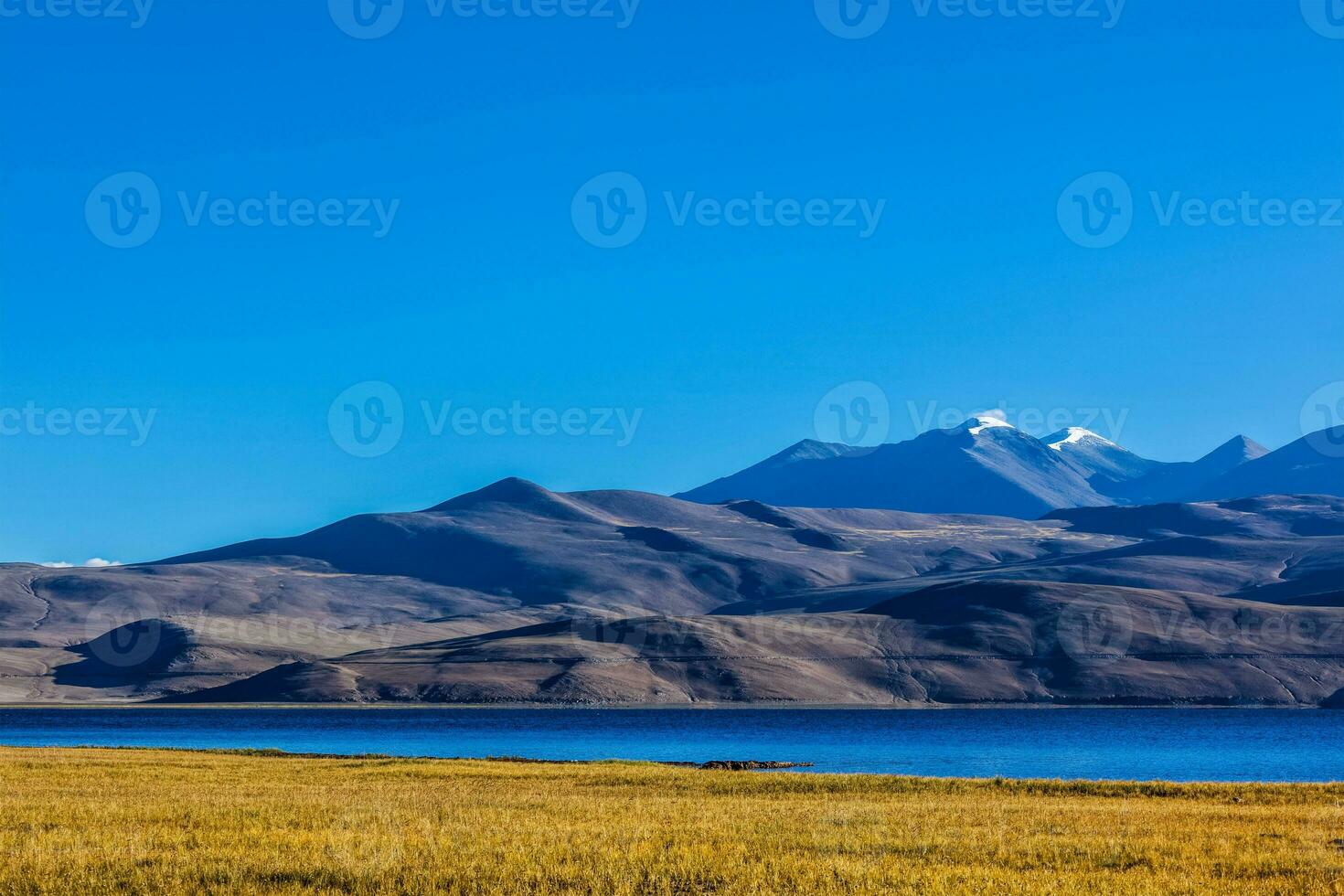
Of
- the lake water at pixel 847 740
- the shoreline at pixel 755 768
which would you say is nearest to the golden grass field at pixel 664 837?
the shoreline at pixel 755 768

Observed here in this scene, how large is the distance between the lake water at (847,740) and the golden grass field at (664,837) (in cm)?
3564

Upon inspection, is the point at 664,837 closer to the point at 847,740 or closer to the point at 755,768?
the point at 755,768

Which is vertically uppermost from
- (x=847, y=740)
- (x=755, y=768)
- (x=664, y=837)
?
(x=664, y=837)

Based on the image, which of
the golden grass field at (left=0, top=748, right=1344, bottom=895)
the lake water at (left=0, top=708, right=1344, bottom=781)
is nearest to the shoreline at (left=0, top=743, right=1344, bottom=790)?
the golden grass field at (left=0, top=748, right=1344, bottom=895)

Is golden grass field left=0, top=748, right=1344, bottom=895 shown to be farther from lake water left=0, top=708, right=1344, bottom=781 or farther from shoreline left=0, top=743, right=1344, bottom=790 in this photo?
lake water left=0, top=708, right=1344, bottom=781

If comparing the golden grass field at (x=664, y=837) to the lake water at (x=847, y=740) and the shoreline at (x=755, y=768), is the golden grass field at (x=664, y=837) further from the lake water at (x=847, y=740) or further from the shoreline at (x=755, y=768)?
the lake water at (x=847, y=740)

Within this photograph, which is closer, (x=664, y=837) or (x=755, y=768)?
(x=664, y=837)

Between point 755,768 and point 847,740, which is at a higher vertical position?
point 755,768

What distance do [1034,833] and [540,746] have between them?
87.8 meters

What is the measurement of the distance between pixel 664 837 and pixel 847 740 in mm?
104248

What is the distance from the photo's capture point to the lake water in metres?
88.9

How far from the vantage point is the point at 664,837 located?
30297 millimetres

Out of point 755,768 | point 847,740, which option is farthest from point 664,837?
point 847,740

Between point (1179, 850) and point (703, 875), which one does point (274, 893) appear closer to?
point (703, 875)
